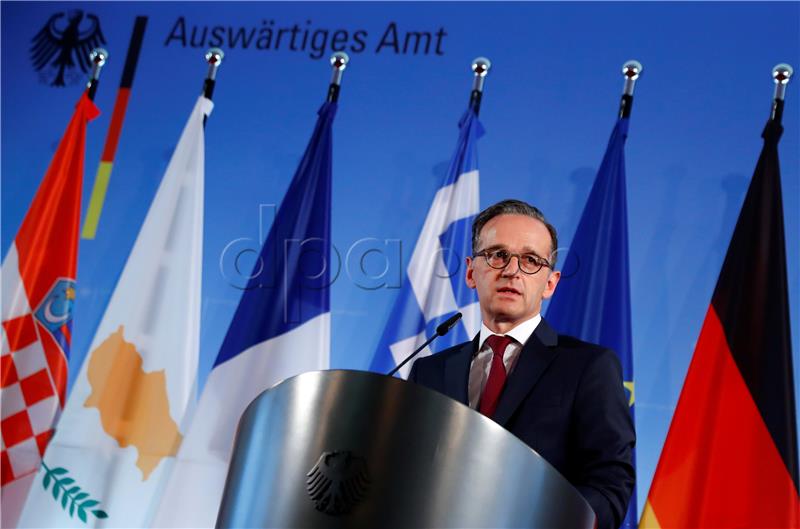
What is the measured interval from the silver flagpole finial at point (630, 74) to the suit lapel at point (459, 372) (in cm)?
201

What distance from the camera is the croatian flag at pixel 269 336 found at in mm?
3541

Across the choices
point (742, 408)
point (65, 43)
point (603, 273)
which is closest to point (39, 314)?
point (65, 43)

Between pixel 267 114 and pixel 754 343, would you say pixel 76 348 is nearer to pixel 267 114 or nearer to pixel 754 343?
pixel 267 114

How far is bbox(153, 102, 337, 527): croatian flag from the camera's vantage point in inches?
139

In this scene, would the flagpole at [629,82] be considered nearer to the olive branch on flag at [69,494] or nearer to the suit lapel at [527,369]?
the suit lapel at [527,369]

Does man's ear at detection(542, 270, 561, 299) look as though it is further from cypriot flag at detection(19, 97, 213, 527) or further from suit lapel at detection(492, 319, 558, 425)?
cypriot flag at detection(19, 97, 213, 527)

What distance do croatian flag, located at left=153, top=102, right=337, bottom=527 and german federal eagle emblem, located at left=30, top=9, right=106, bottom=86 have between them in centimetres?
144

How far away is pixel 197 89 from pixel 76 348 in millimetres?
1343

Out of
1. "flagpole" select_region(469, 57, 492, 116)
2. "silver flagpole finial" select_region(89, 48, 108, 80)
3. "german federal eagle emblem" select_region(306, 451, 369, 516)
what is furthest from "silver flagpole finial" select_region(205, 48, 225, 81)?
"german federal eagle emblem" select_region(306, 451, 369, 516)

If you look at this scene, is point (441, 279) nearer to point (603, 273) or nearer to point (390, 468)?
point (603, 273)

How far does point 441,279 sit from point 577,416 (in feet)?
6.06

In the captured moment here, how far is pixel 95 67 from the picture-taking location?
4418 mm

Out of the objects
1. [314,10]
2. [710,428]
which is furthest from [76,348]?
[710,428]

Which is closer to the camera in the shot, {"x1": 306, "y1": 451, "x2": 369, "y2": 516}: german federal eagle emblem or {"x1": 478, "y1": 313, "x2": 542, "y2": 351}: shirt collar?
{"x1": 306, "y1": 451, "x2": 369, "y2": 516}: german federal eagle emblem
